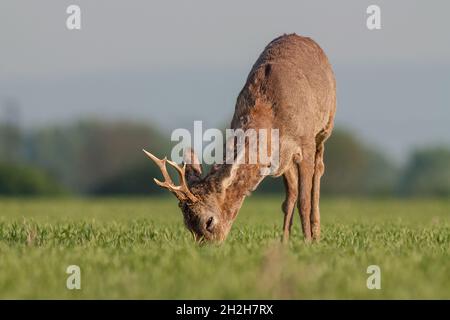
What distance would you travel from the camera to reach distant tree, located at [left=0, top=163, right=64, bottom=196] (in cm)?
5325

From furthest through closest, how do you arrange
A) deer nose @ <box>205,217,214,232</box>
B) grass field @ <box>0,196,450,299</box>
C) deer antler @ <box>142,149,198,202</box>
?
deer nose @ <box>205,217,214,232</box>, deer antler @ <box>142,149,198,202</box>, grass field @ <box>0,196,450,299</box>

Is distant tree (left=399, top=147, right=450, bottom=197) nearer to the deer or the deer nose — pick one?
the deer

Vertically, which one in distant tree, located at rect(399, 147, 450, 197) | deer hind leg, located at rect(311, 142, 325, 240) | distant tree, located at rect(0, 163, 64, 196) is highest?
deer hind leg, located at rect(311, 142, 325, 240)

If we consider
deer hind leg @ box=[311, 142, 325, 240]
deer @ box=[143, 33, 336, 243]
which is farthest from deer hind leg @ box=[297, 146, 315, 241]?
deer hind leg @ box=[311, 142, 325, 240]

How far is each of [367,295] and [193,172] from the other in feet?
13.8

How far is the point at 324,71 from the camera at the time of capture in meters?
13.5

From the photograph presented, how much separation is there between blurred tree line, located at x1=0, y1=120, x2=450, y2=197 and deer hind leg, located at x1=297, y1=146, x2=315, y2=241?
139 feet

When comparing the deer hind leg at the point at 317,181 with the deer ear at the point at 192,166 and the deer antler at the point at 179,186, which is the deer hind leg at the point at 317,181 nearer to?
the deer ear at the point at 192,166

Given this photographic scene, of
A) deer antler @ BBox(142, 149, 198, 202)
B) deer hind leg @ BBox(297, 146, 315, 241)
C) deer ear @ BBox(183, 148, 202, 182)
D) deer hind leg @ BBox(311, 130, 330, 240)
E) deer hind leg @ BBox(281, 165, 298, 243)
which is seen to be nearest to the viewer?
deer antler @ BBox(142, 149, 198, 202)

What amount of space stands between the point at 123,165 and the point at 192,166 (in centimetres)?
5457

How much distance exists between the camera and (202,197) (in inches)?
418

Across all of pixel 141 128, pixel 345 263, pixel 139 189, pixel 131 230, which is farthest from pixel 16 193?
pixel 345 263

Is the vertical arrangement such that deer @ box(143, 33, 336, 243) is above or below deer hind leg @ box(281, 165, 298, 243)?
above

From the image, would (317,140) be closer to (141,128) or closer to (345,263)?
(345,263)
